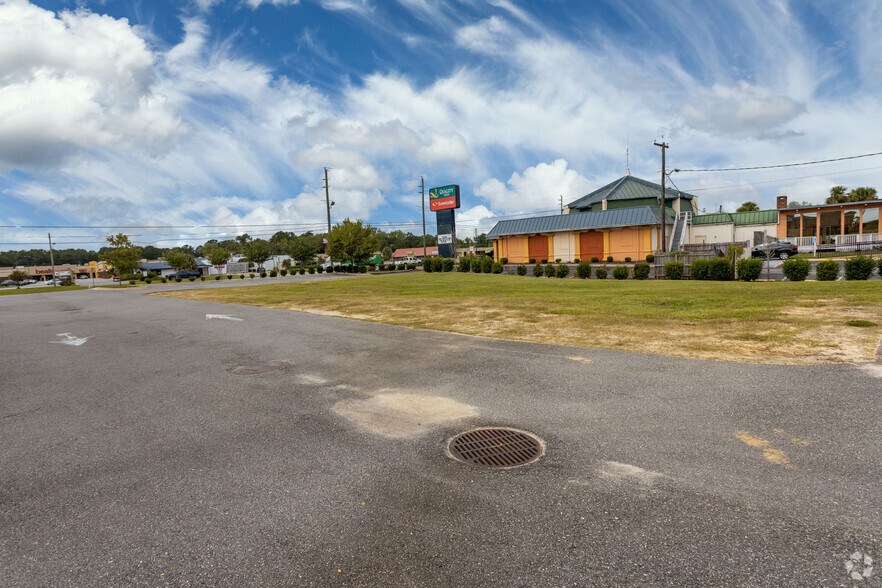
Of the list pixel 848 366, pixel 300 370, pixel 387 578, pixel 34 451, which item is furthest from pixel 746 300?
pixel 34 451

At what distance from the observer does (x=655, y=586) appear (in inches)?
96.5

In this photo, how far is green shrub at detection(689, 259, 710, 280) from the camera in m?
21.8

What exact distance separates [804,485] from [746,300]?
11.1m

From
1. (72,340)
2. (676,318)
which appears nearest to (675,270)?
(676,318)

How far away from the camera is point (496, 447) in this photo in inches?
165

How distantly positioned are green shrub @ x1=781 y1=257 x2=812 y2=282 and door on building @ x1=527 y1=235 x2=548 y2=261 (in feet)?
92.4

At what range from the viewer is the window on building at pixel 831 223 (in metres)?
45.9

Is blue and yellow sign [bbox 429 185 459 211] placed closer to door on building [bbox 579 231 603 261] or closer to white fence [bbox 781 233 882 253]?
door on building [bbox 579 231 603 261]

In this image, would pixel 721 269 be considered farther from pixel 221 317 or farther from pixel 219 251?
pixel 219 251

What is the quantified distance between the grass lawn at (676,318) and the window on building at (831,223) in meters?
39.5

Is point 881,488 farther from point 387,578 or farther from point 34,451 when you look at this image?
point 34,451

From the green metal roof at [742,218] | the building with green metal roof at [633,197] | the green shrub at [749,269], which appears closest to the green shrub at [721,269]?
the green shrub at [749,269]

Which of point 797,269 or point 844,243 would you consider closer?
point 797,269

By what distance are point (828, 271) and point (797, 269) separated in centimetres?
102
